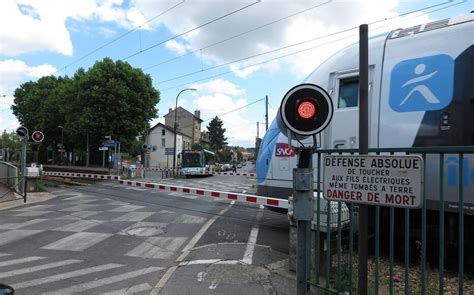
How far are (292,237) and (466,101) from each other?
3.25 meters

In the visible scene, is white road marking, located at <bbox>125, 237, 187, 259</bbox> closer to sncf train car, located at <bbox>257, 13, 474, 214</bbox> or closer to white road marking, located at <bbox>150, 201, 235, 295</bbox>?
white road marking, located at <bbox>150, 201, 235, 295</bbox>

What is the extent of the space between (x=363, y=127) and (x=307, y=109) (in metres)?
0.53

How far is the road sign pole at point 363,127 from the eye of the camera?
12.3 feet

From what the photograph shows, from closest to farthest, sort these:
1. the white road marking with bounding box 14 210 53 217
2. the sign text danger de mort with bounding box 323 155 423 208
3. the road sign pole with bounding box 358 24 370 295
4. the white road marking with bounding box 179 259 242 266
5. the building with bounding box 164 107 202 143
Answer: the sign text danger de mort with bounding box 323 155 423 208 < the road sign pole with bounding box 358 24 370 295 < the white road marking with bounding box 179 259 242 266 < the white road marking with bounding box 14 210 53 217 < the building with bounding box 164 107 202 143

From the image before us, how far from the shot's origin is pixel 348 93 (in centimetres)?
795

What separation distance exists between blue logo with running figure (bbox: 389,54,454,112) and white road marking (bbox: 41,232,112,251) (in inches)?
256

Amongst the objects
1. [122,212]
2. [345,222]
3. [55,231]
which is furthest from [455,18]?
[122,212]

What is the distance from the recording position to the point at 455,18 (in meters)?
6.85

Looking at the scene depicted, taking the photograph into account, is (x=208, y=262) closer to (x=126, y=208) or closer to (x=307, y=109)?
(x=307, y=109)

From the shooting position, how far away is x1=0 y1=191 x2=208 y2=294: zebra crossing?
6299 mm

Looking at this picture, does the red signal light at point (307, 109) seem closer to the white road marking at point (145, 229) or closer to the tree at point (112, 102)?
the white road marking at point (145, 229)

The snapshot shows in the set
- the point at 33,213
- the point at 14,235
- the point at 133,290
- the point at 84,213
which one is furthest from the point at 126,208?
the point at 133,290

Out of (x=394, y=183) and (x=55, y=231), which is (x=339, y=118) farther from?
(x=55, y=231)

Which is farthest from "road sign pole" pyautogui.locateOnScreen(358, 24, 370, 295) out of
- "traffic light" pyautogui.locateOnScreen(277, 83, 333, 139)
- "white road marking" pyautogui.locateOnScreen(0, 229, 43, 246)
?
"white road marking" pyautogui.locateOnScreen(0, 229, 43, 246)
